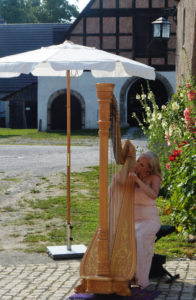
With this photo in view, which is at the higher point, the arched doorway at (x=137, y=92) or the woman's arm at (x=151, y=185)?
the woman's arm at (x=151, y=185)

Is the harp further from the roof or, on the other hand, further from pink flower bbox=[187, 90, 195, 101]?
the roof

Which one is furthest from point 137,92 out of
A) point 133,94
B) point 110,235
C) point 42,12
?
point 42,12

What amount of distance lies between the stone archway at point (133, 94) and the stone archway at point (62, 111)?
2.20m

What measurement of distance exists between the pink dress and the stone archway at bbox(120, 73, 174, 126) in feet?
82.7

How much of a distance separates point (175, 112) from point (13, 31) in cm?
3171

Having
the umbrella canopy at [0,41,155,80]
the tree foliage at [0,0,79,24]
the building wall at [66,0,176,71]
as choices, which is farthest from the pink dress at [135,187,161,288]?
the tree foliage at [0,0,79,24]

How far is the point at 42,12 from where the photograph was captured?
208 ft

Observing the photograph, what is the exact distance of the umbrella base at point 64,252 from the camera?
6523mm

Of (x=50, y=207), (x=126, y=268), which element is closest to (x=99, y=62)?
(x=126, y=268)

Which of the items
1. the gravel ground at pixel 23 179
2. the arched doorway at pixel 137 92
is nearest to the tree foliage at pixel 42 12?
the arched doorway at pixel 137 92

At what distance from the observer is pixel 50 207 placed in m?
9.78

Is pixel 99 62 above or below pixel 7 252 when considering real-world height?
above

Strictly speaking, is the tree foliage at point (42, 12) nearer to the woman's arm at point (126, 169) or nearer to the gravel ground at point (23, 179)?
the gravel ground at point (23, 179)

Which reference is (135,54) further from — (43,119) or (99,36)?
(43,119)
